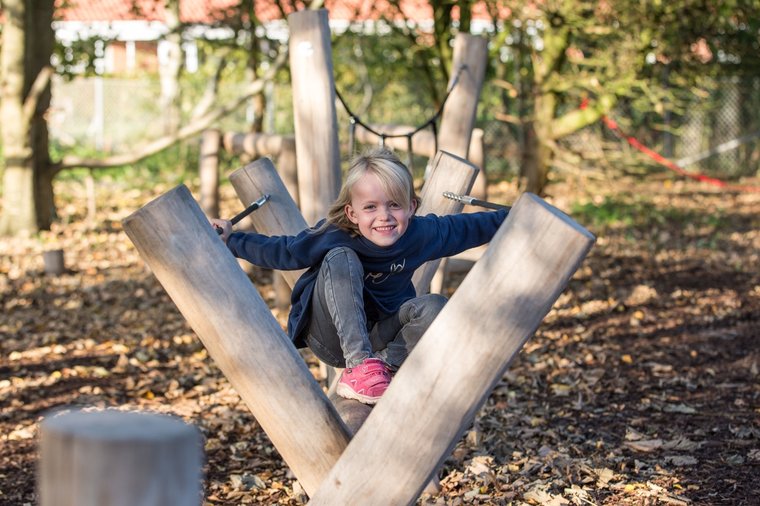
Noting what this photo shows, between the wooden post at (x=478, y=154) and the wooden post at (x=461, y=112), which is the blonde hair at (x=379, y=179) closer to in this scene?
the wooden post at (x=461, y=112)

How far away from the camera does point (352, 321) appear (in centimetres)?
281

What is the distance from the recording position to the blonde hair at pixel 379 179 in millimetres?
2914

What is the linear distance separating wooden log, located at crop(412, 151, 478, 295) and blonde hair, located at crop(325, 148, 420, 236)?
1.60 ft

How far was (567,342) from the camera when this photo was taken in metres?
6.21

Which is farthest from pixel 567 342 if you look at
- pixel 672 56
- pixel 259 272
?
pixel 672 56

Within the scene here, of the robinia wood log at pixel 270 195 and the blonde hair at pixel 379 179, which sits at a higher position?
the blonde hair at pixel 379 179

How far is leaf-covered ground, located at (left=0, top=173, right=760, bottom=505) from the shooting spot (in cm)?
385

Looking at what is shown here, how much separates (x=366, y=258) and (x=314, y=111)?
104 cm

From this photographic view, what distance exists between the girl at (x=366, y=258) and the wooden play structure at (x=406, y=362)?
0.53 m

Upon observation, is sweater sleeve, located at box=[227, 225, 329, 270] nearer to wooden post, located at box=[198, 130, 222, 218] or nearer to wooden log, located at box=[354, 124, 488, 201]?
wooden log, located at box=[354, 124, 488, 201]

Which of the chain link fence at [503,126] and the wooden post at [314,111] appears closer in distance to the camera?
the wooden post at [314,111]

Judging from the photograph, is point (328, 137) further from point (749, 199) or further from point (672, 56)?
point (749, 199)

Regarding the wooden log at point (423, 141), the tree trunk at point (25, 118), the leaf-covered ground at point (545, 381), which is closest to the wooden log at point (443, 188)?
the leaf-covered ground at point (545, 381)

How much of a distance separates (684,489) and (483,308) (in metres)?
2.11
